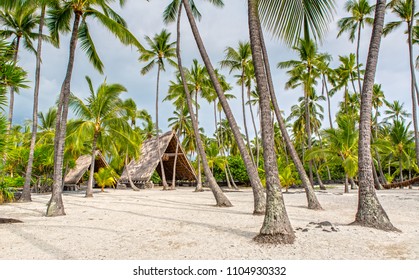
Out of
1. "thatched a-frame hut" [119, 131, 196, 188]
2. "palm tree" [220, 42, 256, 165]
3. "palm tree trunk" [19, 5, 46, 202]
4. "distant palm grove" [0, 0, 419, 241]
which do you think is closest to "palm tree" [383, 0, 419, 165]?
"distant palm grove" [0, 0, 419, 241]

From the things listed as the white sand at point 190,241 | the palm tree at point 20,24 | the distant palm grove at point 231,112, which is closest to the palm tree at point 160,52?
the distant palm grove at point 231,112

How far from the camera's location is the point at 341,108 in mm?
36344

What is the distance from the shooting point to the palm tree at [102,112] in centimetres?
1703

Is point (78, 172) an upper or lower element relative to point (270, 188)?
upper

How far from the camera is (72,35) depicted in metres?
9.53

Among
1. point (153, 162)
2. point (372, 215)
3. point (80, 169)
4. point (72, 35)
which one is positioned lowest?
point (372, 215)

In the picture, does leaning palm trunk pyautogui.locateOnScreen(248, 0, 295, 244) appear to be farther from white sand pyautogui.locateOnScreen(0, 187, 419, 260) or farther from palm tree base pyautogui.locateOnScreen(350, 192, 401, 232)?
palm tree base pyautogui.locateOnScreen(350, 192, 401, 232)

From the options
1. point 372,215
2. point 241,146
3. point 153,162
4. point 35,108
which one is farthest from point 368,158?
point 153,162

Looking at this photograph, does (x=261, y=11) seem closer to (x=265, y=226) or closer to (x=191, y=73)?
(x=265, y=226)

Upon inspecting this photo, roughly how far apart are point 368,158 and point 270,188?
2524 mm

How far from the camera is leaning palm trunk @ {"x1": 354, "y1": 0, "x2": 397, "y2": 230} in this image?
5.75 meters

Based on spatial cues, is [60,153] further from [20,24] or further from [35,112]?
[20,24]

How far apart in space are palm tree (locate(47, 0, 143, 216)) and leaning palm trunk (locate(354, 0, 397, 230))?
8.12 metres

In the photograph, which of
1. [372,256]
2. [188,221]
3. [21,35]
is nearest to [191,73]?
[21,35]
